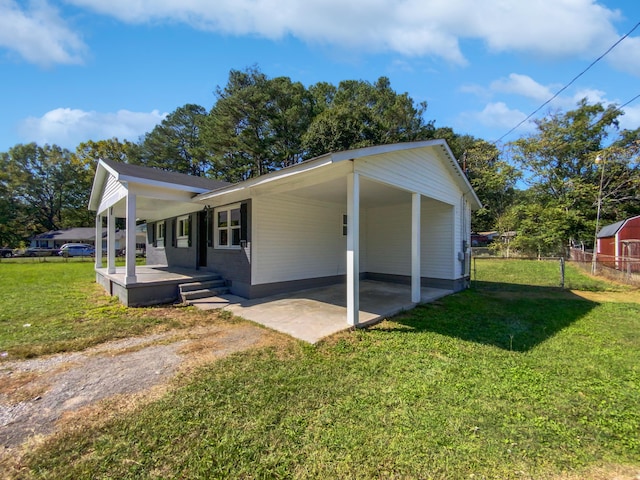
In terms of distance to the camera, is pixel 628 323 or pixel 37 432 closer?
pixel 37 432

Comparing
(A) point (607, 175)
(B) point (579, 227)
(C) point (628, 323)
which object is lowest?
(C) point (628, 323)

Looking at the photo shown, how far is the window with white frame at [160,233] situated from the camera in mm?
12297

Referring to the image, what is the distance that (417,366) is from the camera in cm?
348

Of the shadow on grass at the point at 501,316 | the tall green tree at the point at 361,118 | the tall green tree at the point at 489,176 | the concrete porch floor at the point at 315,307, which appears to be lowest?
the shadow on grass at the point at 501,316

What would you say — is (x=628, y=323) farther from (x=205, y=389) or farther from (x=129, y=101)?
(x=129, y=101)

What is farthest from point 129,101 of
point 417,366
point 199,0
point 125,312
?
point 417,366

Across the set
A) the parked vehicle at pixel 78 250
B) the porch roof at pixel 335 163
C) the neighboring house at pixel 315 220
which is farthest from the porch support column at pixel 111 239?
the parked vehicle at pixel 78 250

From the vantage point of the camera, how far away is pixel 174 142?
3080 cm

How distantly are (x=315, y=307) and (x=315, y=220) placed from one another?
10.7 ft

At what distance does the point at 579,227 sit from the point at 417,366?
23437 millimetres

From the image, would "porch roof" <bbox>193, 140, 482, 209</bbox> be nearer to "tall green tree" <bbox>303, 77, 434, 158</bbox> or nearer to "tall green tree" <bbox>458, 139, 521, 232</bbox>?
"tall green tree" <bbox>458, 139, 521, 232</bbox>

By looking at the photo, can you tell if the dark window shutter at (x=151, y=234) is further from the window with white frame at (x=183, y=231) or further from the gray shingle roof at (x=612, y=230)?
the gray shingle roof at (x=612, y=230)

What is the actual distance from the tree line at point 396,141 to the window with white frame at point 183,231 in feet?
42.7

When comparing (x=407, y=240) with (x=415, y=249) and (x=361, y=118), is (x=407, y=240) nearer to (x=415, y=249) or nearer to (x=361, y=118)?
(x=415, y=249)
